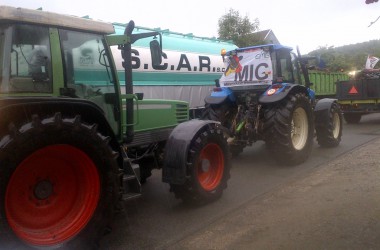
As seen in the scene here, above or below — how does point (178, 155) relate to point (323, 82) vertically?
below

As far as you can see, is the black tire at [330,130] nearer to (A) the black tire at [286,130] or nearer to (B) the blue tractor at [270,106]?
(B) the blue tractor at [270,106]

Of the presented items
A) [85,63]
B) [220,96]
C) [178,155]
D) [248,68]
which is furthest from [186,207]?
[248,68]

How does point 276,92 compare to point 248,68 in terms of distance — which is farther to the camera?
point 248,68

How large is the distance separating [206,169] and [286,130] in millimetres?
2157

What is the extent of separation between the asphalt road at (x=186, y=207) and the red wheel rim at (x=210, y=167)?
0.26 m

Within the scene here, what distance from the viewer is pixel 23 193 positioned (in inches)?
126

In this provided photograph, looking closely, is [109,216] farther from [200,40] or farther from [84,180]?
[200,40]

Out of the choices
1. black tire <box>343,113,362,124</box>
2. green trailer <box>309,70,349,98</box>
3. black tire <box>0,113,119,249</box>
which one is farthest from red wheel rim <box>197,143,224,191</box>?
green trailer <box>309,70,349,98</box>

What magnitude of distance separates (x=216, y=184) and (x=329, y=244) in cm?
179

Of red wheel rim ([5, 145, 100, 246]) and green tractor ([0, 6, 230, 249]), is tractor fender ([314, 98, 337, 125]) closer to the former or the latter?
green tractor ([0, 6, 230, 249])

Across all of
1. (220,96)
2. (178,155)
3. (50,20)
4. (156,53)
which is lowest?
(178,155)

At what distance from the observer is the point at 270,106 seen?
6754 millimetres

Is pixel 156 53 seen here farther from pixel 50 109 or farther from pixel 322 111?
pixel 322 111

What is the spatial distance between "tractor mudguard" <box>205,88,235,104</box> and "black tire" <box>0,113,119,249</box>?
4045mm
